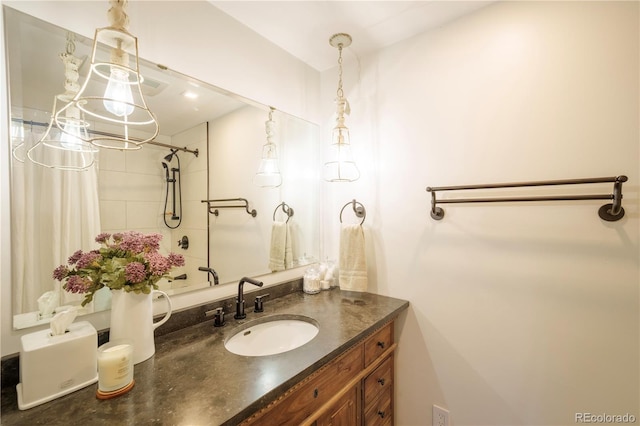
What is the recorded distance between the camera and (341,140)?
5.08 feet

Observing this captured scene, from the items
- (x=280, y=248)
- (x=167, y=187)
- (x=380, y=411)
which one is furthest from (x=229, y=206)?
(x=380, y=411)

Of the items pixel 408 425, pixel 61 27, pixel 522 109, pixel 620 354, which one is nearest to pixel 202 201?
pixel 61 27

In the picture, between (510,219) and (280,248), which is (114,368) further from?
(510,219)

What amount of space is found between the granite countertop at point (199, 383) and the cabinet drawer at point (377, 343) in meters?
0.11

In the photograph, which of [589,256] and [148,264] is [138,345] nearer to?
[148,264]

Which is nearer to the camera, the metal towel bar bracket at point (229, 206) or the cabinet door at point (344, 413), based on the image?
the cabinet door at point (344, 413)

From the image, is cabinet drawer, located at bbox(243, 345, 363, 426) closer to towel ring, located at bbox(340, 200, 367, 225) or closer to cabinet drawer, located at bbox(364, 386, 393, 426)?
cabinet drawer, located at bbox(364, 386, 393, 426)

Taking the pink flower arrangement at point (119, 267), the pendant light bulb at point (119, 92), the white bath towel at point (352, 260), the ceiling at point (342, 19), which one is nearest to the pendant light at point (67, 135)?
Result: the pendant light bulb at point (119, 92)

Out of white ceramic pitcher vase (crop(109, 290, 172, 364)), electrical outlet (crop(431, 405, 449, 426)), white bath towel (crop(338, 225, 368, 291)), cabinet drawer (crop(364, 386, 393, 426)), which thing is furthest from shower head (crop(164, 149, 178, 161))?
electrical outlet (crop(431, 405, 449, 426))

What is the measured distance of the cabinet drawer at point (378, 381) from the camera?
4.20ft

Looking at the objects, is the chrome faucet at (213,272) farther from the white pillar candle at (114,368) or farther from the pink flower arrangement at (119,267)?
the white pillar candle at (114,368)

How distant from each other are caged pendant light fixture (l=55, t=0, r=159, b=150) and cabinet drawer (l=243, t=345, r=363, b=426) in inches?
35.5

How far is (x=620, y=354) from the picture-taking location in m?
1.05

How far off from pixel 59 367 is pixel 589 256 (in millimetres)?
1855
